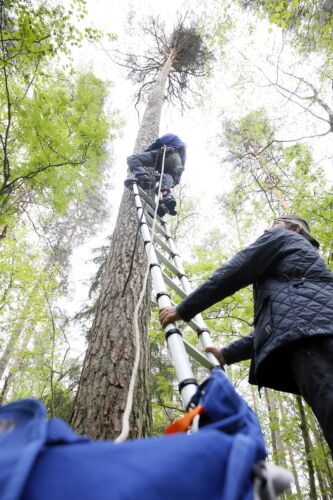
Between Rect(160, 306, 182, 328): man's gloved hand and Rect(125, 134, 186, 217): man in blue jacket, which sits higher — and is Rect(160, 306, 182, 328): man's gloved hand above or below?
below

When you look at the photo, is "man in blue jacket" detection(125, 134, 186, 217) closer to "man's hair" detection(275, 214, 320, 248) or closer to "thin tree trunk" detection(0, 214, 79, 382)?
"man's hair" detection(275, 214, 320, 248)

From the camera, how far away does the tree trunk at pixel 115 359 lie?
1887 mm

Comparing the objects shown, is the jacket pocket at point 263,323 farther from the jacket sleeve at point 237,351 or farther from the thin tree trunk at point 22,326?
the thin tree trunk at point 22,326

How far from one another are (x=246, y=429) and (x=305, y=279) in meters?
1.17

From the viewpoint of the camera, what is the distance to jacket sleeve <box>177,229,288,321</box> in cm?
174

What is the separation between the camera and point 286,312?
156cm

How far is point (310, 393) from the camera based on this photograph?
1407 millimetres

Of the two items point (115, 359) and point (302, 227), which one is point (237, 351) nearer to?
point (115, 359)

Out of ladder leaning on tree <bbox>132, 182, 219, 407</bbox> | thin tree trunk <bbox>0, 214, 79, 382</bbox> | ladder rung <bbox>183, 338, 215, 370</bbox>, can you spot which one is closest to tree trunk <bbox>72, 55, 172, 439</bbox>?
ladder leaning on tree <bbox>132, 182, 219, 407</bbox>

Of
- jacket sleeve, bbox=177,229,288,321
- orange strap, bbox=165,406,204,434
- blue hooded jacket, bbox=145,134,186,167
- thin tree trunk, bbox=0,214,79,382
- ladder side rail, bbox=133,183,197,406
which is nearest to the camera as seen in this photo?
orange strap, bbox=165,406,204,434

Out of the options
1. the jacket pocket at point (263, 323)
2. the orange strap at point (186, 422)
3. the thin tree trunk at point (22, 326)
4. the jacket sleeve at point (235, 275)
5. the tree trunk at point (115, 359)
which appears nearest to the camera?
the orange strap at point (186, 422)

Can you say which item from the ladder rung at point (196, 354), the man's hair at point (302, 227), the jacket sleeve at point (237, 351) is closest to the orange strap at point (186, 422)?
the ladder rung at point (196, 354)

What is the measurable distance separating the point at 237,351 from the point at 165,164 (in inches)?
128

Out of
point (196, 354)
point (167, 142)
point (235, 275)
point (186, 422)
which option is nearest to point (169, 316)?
point (196, 354)
